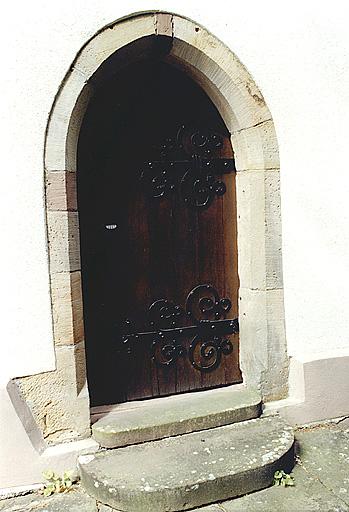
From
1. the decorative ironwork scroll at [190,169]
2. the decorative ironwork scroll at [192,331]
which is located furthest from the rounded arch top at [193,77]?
the decorative ironwork scroll at [192,331]

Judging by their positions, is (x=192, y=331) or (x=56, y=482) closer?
(x=56, y=482)

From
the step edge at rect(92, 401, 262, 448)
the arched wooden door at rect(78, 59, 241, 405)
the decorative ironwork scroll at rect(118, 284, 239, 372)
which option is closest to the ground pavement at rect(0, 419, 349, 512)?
the step edge at rect(92, 401, 262, 448)

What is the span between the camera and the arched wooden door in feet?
11.6

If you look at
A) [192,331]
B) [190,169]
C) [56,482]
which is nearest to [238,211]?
[190,169]

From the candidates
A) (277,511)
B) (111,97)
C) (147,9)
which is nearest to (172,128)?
(111,97)

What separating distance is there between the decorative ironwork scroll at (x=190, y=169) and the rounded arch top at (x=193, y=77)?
0.15m

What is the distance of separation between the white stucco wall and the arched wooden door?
1.35 feet

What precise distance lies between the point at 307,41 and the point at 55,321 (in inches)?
90.3

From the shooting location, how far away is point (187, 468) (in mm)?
2916

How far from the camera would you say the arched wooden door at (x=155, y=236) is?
11.6 feet

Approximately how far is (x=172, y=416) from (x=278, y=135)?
1820 millimetres

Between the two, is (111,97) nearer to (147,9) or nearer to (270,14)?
(147,9)

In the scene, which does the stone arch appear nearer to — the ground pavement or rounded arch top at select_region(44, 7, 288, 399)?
rounded arch top at select_region(44, 7, 288, 399)

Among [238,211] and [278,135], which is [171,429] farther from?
[278,135]
